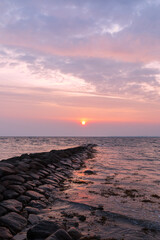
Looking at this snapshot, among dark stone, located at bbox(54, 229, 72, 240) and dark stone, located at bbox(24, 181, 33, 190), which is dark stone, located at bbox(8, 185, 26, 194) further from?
dark stone, located at bbox(54, 229, 72, 240)

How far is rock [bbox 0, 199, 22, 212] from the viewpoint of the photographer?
6362mm

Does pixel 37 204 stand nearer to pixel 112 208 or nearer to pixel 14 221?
pixel 14 221

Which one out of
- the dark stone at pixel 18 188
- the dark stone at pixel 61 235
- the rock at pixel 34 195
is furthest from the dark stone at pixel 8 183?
the dark stone at pixel 61 235

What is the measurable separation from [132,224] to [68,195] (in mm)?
3610

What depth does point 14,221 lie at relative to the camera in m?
5.61

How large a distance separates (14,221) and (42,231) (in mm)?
1277

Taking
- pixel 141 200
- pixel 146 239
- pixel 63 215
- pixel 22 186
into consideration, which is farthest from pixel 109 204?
pixel 22 186

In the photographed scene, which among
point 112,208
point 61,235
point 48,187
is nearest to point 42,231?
point 61,235

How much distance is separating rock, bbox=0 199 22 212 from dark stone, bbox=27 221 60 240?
5.87 feet

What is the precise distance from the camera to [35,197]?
792 centimetres

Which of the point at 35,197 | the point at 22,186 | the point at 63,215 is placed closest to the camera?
the point at 63,215

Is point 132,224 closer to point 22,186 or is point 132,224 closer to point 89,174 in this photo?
point 22,186

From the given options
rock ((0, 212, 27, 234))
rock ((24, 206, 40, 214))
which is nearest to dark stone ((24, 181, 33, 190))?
rock ((24, 206, 40, 214))

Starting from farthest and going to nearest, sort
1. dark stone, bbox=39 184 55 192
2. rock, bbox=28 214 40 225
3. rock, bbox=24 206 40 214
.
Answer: dark stone, bbox=39 184 55 192 < rock, bbox=24 206 40 214 < rock, bbox=28 214 40 225
